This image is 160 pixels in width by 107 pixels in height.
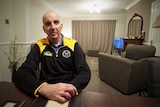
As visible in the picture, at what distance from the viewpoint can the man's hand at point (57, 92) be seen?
0.51m

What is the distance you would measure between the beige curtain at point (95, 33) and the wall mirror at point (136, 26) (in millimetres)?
1805

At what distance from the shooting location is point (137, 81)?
6.64 feet

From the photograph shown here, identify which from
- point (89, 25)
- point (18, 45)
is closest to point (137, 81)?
point (18, 45)

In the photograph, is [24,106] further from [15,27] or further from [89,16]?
[89,16]

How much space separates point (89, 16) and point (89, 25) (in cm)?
50

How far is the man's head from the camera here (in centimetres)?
84

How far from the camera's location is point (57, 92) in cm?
52

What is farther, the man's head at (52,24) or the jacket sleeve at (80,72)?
the man's head at (52,24)

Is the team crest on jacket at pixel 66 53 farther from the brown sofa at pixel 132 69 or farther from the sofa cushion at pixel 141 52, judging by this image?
the sofa cushion at pixel 141 52

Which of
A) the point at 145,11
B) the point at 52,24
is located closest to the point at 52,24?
the point at 52,24

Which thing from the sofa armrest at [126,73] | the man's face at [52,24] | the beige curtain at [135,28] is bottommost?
the sofa armrest at [126,73]

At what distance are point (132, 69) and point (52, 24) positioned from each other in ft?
5.03

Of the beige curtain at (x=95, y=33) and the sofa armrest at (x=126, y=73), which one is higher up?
the beige curtain at (x=95, y=33)

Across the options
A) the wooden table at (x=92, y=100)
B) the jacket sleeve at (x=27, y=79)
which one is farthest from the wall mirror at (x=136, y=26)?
the jacket sleeve at (x=27, y=79)
